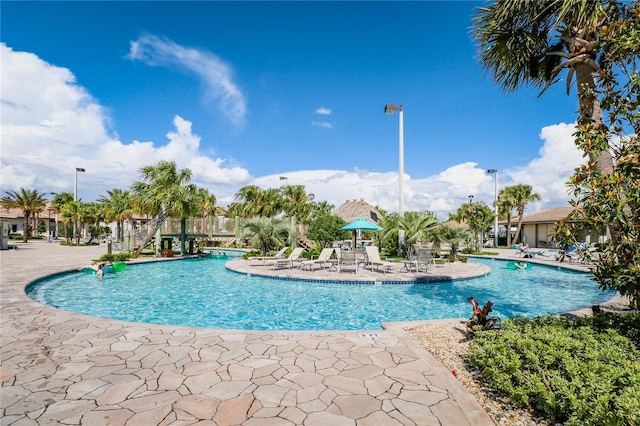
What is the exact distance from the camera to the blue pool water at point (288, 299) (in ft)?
25.4

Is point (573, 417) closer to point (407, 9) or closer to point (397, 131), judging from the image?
point (407, 9)

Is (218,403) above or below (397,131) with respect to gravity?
below

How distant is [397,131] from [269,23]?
10.4 metres

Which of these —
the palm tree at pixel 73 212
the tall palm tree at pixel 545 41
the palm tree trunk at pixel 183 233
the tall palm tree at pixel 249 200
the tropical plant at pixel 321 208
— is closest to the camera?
the tall palm tree at pixel 545 41

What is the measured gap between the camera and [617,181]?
378 centimetres

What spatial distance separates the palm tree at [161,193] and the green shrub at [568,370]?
19899mm

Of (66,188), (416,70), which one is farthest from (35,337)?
(66,188)

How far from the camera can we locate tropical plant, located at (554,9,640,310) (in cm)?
385

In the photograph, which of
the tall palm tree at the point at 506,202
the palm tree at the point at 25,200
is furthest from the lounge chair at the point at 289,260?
the palm tree at the point at 25,200

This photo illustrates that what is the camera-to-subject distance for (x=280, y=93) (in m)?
19.0

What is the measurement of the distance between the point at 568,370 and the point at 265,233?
15.4m

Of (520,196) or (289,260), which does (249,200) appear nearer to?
(289,260)

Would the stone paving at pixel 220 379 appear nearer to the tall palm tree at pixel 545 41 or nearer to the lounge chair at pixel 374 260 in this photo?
the tall palm tree at pixel 545 41

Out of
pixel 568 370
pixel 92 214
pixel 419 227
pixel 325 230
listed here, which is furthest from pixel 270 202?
pixel 568 370
